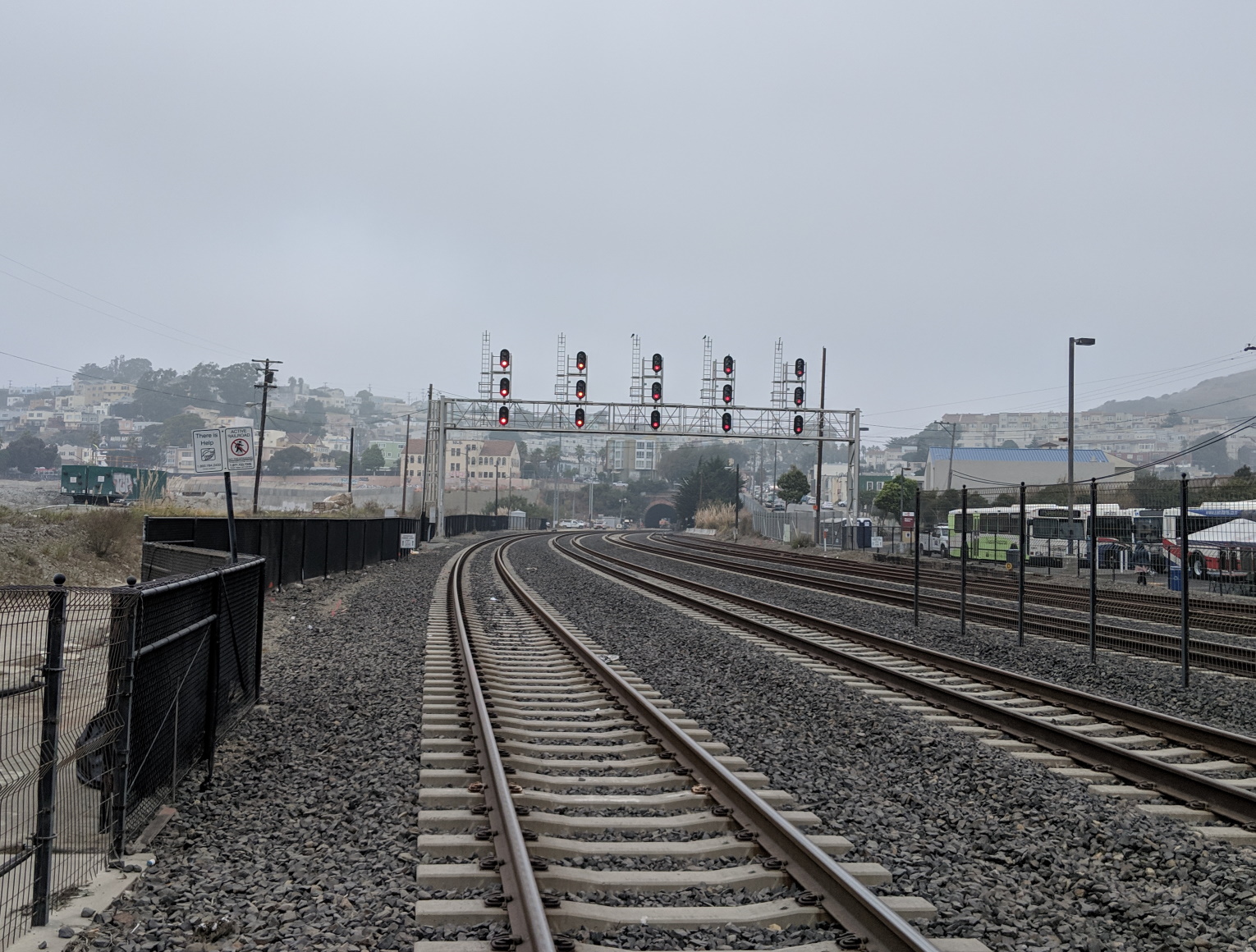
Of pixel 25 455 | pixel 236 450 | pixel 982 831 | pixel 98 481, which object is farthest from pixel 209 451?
pixel 25 455

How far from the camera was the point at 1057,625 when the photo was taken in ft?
55.6

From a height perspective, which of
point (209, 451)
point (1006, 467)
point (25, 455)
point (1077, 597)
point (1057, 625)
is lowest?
point (1057, 625)

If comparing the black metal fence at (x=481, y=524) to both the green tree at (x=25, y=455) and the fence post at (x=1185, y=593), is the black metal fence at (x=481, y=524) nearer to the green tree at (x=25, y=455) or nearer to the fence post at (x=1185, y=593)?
the fence post at (x=1185, y=593)

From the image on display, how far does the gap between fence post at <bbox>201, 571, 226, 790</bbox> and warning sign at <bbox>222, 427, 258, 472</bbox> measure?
286 cm

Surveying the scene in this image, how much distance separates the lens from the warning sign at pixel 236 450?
35.9 ft

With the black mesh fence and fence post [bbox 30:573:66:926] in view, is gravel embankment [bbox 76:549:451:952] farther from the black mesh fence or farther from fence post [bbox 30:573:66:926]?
the black mesh fence

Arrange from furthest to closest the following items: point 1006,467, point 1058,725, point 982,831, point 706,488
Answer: point 706,488 < point 1006,467 < point 1058,725 < point 982,831

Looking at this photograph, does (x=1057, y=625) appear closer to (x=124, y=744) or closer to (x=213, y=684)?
(x=213, y=684)

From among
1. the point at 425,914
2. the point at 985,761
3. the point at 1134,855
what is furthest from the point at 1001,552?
the point at 425,914

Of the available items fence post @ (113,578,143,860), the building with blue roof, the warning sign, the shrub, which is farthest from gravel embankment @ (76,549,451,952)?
the building with blue roof

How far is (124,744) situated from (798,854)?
12.3ft

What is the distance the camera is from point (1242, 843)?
608cm

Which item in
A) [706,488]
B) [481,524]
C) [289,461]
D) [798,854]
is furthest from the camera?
[289,461]

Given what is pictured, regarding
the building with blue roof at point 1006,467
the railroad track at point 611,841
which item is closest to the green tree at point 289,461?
the building with blue roof at point 1006,467
